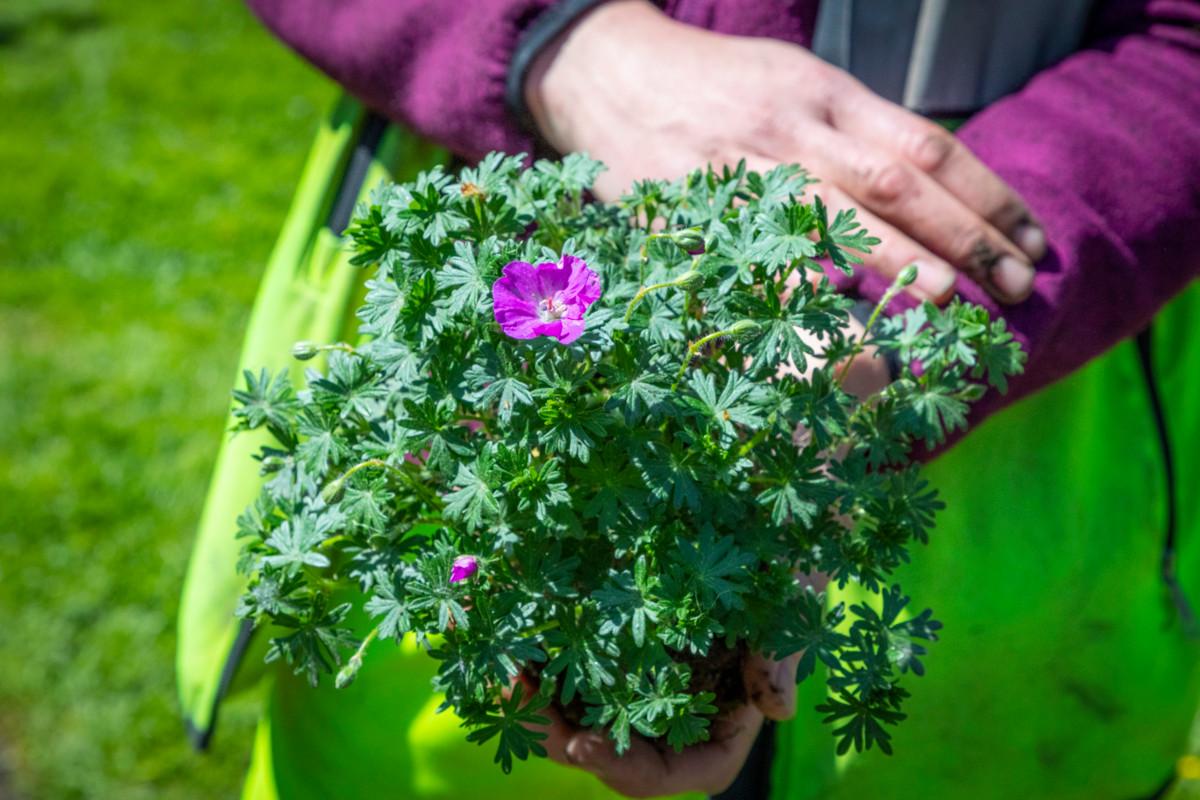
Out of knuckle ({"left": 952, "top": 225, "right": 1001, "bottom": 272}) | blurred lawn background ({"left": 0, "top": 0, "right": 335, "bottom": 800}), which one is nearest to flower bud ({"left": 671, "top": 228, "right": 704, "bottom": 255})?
knuckle ({"left": 952, "top": 225, "right": 1001, "bottom": 272})

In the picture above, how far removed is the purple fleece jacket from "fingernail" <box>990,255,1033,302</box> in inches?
1.0

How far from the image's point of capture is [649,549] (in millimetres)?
906

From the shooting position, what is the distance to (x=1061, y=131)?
50.2 inches

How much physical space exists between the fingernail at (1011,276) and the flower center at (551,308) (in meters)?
0.56

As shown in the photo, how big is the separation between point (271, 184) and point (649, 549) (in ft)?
12.3

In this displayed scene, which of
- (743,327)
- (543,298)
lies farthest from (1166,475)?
(543,298)

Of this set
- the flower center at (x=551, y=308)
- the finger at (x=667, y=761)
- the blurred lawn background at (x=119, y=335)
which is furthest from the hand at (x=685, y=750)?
the blurred lawn background at (x=119, y=335)

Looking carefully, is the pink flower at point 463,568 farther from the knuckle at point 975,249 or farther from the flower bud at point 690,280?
the knuckle at point 975,249

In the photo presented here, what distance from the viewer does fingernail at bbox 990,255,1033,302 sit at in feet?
3.84

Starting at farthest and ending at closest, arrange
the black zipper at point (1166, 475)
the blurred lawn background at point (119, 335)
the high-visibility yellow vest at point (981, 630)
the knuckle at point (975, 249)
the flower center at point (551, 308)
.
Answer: the blurred lawn background at point (119, 335)
the black zipper at point (1166, 475)
the high-visibility yellow vest at point (981, 630)
the knuckle at point (975, 249)
the flower center at point (551, 308)

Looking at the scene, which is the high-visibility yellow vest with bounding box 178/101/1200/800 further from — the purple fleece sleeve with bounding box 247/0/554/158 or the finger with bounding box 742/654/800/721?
the finger with bounding box 742/654/800/721

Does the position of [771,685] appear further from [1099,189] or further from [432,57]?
[432,57]

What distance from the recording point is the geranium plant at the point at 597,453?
0.87 meters

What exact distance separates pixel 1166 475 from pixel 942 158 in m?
0.54
